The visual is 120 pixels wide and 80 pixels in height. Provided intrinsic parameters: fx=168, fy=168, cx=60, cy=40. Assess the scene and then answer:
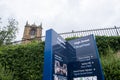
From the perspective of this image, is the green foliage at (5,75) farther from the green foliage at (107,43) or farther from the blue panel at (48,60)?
the blue panel at (48,60)

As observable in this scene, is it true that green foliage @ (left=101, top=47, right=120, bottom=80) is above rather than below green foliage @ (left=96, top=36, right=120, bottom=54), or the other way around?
below

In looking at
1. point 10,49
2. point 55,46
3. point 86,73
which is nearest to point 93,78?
point 86,73

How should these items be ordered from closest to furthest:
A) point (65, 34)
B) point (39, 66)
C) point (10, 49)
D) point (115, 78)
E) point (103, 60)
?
1. point (115, 78)
2. point (103, 60)
3. point (39, 66)
4. point (10, 49)
5. point (65, 34)

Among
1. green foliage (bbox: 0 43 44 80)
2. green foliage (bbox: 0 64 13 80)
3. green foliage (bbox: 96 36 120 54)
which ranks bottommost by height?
green foliage (bbox: 0 64 13 80)

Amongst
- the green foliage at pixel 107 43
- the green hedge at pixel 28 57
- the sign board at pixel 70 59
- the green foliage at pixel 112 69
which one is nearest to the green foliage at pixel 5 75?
the green hedge at pixel 28 57

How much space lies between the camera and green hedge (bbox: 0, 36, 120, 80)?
8844mm

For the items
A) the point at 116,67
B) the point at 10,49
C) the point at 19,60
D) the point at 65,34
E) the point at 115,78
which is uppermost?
the point at 65,34

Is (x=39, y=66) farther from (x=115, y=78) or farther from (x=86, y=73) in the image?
(x=86, y=73)

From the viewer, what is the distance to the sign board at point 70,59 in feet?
12.1

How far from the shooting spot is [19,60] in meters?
9.66

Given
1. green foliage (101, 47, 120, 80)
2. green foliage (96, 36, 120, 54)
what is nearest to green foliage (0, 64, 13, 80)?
green foliage (101, 47, 120, 80)

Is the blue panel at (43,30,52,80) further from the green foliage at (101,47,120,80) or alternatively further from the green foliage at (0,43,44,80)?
the green foliage at (0,43,44,80)

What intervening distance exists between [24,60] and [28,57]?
28cm

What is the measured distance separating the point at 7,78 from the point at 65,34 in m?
5.31
